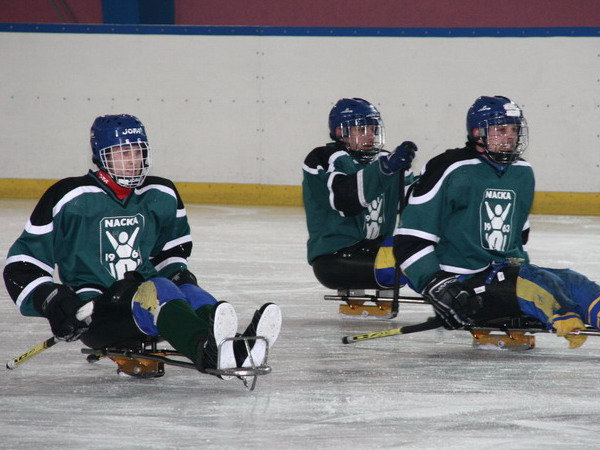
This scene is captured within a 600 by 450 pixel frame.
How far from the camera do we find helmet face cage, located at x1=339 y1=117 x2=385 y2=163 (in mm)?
4883

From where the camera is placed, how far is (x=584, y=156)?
31.1 ft

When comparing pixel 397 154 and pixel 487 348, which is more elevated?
pixel 397 154

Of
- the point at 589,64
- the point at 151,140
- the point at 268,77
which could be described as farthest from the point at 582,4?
the point at 151,140

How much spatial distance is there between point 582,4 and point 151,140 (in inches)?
193

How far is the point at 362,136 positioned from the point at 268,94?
17.1 feet

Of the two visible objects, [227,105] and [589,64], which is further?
[227,105]

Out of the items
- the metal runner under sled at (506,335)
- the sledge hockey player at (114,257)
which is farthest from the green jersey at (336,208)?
the sledge hockey player at (114,257)

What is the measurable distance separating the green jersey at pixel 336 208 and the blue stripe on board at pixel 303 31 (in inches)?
192

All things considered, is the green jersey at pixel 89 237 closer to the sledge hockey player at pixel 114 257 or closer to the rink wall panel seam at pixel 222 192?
the sledge hockey player at pixel 114 257

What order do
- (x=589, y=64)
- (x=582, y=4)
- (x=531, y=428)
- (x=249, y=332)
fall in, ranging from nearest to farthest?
(x=531, y=428) < (x=249, y=332) < (x=589, y=64) < (x=582, y=4)

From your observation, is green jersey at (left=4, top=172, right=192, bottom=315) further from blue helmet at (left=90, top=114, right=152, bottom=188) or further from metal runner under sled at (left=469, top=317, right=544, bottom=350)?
metal runner under sled at (left=469, top=317, right=544, bottom=350)

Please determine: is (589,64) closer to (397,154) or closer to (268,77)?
(268,77)

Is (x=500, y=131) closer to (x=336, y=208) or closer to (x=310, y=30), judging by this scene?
(x=336, y=208)

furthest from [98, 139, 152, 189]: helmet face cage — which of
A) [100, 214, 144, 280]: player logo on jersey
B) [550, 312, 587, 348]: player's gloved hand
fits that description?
[550, 312, 587, 348]: player's gloved hand
